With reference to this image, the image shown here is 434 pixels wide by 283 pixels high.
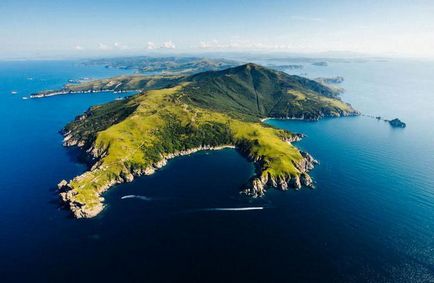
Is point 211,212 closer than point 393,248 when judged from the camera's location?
No

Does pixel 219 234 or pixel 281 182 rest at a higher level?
pixel 281 182

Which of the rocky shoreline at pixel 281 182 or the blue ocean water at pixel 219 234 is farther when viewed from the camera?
the rocky shoreline at pixel 281 182

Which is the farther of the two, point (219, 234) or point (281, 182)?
point (281, 182)

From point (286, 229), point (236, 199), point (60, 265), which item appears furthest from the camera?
point (236, 199)

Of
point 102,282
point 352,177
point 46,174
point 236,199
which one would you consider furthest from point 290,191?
point 46,174

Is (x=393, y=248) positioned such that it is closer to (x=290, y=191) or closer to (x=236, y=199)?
(x=290, y=191)

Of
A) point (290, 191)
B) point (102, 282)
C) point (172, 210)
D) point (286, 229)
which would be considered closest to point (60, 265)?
point (102, 282)

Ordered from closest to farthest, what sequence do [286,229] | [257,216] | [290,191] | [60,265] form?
[60,265]
[286,229]
[257,216]
[290,191]

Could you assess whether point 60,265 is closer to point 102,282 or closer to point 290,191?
point 102,282

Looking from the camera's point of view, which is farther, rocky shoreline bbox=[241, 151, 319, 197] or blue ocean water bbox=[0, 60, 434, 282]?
rocky shoreline bbox=[241, 151, 319, 197]
